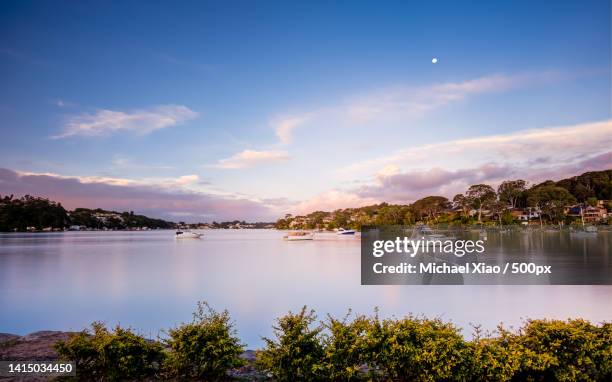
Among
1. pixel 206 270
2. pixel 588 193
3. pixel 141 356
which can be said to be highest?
pixel 588 193

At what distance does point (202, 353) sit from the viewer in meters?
5.05

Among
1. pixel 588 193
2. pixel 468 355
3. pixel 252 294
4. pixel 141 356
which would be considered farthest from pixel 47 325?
pixel 588 193

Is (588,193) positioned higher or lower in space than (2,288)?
higher

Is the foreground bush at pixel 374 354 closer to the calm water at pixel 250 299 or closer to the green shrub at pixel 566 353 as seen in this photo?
the green shrub at pixel 566 353

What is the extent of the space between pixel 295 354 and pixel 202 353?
3.62 feet

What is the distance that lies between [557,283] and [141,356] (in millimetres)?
20168

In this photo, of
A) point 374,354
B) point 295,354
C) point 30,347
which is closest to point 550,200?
point 374,354

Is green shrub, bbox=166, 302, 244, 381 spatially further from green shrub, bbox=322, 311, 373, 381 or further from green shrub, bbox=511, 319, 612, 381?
green shrub, bbox=511, 319, 612, 381

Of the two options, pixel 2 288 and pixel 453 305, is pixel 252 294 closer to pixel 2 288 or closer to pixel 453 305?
pixel 453 305

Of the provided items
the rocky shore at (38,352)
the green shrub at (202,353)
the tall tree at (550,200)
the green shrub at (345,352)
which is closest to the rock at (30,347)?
the rocky shore at (38,352)

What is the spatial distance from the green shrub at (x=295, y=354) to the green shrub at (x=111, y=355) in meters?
1.44

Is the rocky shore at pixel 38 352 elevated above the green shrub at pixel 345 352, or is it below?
below

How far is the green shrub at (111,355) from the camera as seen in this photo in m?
5.09

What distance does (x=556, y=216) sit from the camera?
78.6m
